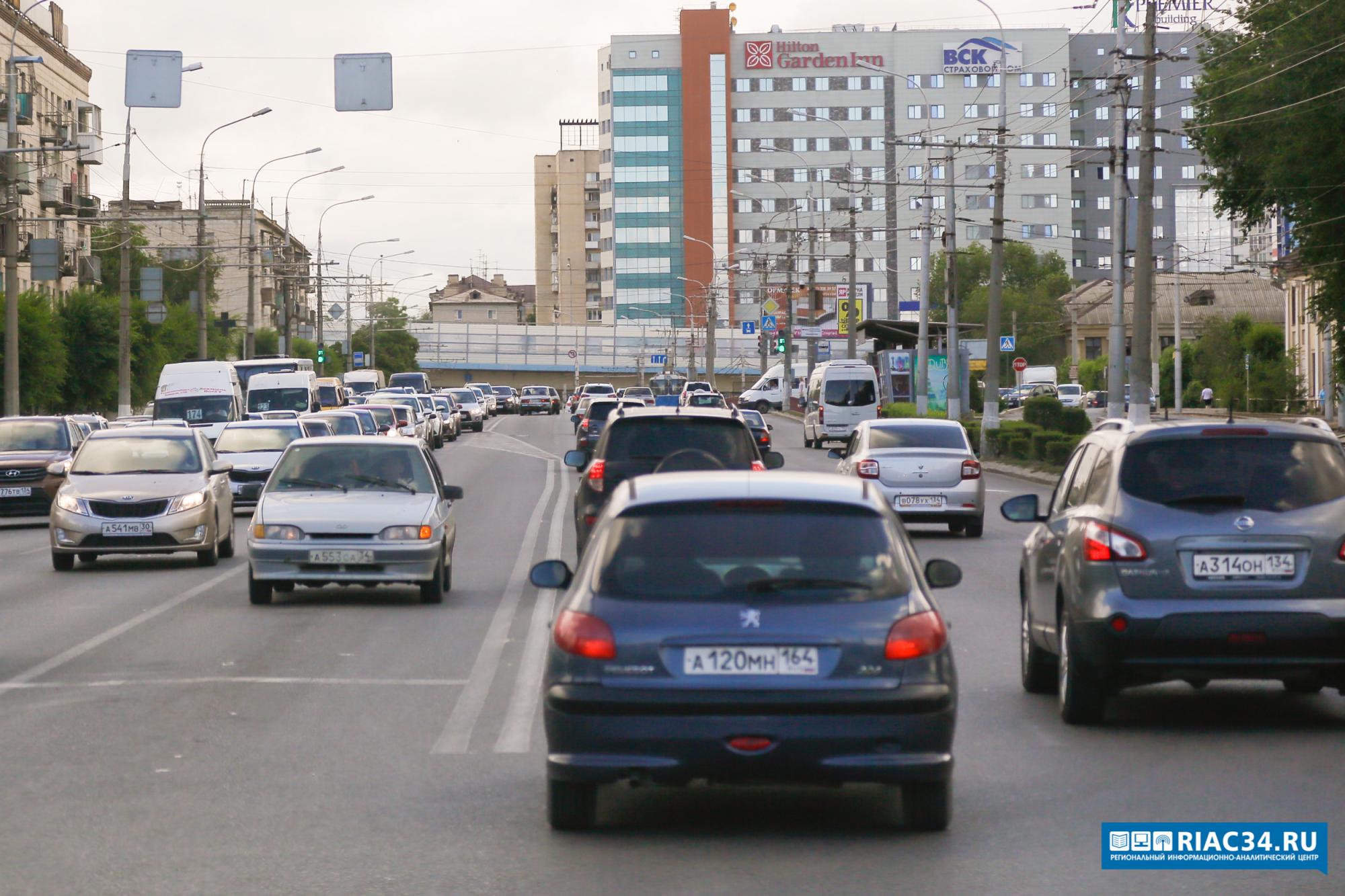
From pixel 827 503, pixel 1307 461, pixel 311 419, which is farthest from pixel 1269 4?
pixel 827 503

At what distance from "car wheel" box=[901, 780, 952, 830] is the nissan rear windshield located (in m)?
2.92

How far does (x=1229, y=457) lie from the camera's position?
952 cm

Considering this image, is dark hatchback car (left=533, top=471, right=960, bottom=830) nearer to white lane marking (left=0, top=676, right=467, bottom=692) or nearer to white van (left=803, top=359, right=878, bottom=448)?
white lane marking (left=0, top=676, right=467, bottom=692)

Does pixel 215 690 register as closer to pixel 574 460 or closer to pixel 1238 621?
pixel 1238 621

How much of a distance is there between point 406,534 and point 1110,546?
27.2 feet

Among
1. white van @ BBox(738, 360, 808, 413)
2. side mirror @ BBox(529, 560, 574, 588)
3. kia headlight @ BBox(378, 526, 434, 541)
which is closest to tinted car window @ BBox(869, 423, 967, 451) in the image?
kia headlight @ BBox(378, 526, 434, 541)

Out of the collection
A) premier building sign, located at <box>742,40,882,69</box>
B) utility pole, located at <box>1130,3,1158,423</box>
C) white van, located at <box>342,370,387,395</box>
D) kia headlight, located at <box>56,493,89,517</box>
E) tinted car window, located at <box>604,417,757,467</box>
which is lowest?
kia headlight, located at <box>56,493,89,517</box>

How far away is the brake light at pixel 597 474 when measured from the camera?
17094 millimetres

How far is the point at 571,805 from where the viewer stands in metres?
7.17

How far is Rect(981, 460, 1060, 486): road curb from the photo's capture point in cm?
3756

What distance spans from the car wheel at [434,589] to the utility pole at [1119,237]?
2128 centimetres

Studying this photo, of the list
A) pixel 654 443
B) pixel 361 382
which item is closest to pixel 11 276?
pixel 654 443

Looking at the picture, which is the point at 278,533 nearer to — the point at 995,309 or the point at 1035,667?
the point at 1035,667

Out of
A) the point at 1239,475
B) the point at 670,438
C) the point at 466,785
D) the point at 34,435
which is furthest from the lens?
the point at 34,435
